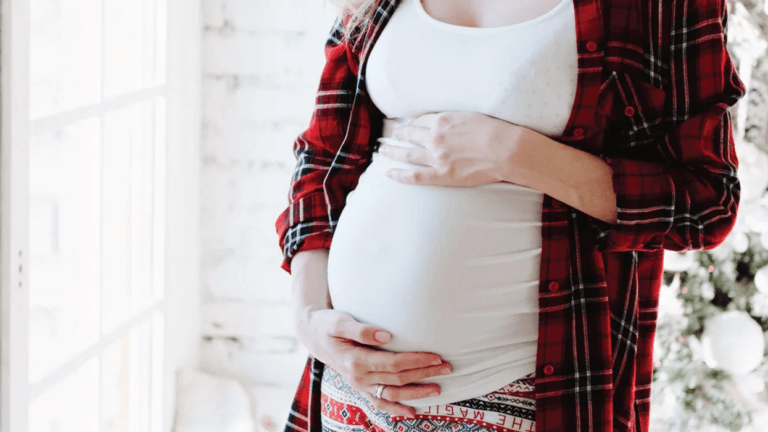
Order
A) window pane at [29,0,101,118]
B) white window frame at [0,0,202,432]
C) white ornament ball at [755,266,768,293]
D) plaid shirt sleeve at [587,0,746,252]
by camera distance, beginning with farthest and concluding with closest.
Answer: white ornament ball at [755,266,768,293], window pane at [29,0,101,118], white window frame at [0,0,202,432], plaid shirt sleeve at [587,0,746,252]

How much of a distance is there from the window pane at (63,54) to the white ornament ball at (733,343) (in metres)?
1.65

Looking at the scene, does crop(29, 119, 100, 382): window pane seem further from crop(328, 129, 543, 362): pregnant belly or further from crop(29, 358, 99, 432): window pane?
crop(328, 129, 543, 362): pregnant belly

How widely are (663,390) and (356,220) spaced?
54.5 inches

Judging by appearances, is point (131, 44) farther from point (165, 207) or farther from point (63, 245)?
point (63, 245)

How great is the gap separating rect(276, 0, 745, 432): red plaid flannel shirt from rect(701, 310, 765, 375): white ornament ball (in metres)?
1.18

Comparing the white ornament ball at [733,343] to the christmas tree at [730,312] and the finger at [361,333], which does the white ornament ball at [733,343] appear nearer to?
the christmas tree at [730,312]

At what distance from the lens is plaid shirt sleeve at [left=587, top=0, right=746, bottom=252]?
→ 0.89m

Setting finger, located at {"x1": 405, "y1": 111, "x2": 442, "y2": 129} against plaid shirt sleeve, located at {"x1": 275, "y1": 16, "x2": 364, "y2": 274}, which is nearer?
finger, located at {"x1": 405, "y1": 111, "x2": 442, "y2": 129}

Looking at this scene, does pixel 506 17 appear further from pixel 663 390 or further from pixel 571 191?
pixel 663 390

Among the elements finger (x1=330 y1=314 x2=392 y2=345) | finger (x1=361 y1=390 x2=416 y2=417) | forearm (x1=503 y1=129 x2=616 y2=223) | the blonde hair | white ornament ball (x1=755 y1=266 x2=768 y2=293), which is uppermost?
the blonde hair

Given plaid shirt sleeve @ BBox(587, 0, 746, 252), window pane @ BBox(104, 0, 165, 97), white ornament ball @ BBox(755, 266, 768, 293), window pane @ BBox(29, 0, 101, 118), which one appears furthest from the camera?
white ornament ball @ BBox(755, 266, 768, 293)

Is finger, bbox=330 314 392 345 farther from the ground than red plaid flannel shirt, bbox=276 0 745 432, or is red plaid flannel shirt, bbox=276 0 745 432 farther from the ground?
red plaid flannel shirt, bbox=276 0 745 432

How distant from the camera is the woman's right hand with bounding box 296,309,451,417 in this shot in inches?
36.3

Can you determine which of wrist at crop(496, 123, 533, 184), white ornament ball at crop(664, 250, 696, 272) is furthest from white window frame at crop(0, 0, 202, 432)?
white ornament ball at crop(664, 250, 696, 272)
